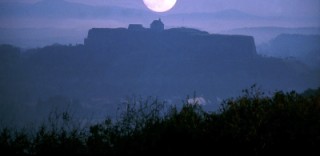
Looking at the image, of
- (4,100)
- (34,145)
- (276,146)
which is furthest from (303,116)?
(4,100)

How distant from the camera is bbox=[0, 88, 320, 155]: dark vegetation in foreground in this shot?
620 cm

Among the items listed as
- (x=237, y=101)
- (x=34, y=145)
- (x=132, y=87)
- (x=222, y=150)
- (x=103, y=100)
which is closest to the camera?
(x=222, y=150)

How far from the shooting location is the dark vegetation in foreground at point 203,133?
20.4ft

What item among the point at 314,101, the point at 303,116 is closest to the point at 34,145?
the point at 303,116

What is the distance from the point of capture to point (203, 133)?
6379 millimetres

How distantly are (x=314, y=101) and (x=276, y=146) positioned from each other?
189 centimetres

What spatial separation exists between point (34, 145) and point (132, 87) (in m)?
186

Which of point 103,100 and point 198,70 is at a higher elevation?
point 198,70

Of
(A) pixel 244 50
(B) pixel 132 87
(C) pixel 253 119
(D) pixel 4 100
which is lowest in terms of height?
(C) pixel 253 119

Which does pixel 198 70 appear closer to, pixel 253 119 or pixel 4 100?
pixel 4 100

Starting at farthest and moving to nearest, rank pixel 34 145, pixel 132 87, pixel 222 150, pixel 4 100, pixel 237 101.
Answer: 1. pixel 132 87
2. pixel 4 100
3. pixel 237 101
4. pixel 34 145
5. pixel 222 150

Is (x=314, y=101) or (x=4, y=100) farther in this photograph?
(x=4, y=100)

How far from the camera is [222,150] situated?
20.3ft

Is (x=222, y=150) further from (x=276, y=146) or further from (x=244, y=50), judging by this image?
(x=244, y=50)
